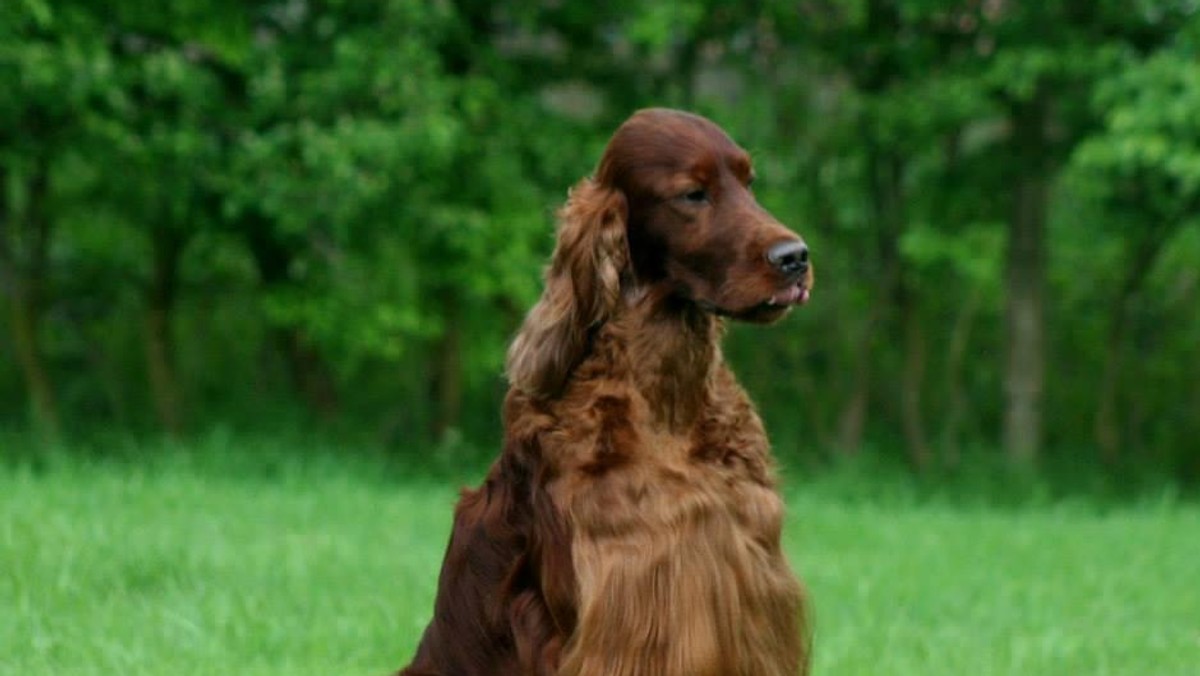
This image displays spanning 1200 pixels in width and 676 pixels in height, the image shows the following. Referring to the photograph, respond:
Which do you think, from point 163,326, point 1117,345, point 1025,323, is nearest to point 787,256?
point 163,326

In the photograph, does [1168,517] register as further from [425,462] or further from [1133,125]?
[425,462]

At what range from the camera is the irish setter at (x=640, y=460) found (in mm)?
4379

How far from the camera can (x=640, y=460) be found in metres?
4.39

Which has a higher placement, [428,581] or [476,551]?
[476,551]

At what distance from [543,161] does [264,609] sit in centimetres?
621

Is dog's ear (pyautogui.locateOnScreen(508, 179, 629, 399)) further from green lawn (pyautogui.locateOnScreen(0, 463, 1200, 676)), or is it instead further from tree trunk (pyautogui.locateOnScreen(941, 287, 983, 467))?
tree trunk (pyautogui.locateOnScreen(941, 287, 983, 467))

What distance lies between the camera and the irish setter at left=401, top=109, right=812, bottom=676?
4379 millimetres

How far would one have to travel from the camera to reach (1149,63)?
449 inches

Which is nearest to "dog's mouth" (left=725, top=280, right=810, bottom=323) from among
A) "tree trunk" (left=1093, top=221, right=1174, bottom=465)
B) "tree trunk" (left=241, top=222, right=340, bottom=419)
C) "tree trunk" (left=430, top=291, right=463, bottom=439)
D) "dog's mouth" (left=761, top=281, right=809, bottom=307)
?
"dog's mouth" (left=761, top=281, right=809, bottom=307)

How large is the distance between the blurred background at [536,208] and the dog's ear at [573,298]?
670 centimetres

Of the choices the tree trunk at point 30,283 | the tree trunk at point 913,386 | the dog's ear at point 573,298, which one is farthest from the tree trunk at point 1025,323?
the dog's ear at point 573,298

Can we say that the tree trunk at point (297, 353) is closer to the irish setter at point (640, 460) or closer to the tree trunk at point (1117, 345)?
the tree trunk at point (1117, 345)

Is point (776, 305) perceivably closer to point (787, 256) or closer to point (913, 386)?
point (787, 256)

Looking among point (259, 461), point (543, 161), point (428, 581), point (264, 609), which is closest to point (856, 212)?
point (543, 161)
